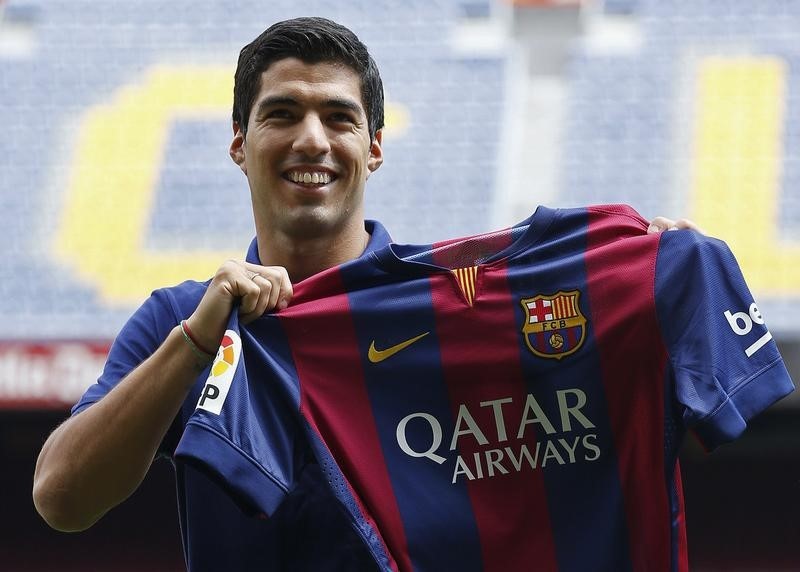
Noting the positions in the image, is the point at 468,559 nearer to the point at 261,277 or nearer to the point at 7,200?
the point at 261,277

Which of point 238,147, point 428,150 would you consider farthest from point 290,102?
point 428,150

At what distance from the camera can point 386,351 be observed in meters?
2.14

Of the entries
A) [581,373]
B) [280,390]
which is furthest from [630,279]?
[280,390]

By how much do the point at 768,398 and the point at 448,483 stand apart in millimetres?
552

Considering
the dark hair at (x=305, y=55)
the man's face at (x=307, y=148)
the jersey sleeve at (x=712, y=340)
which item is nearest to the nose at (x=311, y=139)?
the man's face at (x=307, y=148)

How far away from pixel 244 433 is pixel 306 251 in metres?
0.38

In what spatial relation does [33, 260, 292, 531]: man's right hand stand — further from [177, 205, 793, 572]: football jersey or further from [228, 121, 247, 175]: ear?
[228, 121, 247, 175]: ear

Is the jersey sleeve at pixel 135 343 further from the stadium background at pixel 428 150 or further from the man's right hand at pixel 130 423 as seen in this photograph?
the stadium background at pixel 428 150

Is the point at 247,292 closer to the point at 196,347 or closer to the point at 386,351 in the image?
the point at 196,347

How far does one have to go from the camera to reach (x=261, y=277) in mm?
2006

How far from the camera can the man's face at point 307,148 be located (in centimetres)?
209

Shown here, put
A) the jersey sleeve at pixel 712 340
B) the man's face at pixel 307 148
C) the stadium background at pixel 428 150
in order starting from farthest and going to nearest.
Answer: the stadium background at pixel 428 150 < the man's face at pixel 307 148 < the jersey sleeve at pixel 712 340

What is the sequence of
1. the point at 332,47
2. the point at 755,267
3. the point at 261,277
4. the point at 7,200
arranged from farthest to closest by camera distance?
the point at 7,200
the point at 755,267
the point at 332,47
the point at 261,277

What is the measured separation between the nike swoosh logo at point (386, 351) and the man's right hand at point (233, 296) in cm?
20
